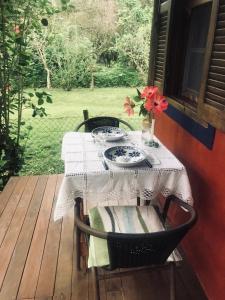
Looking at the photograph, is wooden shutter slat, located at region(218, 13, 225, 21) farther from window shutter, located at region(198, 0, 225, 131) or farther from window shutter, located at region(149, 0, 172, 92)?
window shutter, located at region(149, 0, 172, 92)

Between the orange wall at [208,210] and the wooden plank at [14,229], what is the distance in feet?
3.85

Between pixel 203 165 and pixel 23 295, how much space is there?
1232 mm

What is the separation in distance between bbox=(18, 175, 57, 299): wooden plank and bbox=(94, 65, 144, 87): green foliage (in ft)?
11.6

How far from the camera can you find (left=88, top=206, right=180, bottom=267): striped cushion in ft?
3.88

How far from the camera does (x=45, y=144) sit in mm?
3654

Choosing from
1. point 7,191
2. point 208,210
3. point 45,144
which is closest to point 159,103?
point 208,210

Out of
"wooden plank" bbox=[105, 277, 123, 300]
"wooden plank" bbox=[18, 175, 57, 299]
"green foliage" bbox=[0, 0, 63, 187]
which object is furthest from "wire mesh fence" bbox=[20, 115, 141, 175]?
"wooden plank" bbox=[105, 277, 123, 300]

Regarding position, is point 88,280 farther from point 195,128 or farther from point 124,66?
point 124,66

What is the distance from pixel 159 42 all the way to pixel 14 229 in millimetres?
1841

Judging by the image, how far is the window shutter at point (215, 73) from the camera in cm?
121

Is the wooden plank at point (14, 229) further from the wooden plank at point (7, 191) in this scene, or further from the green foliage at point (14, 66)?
the green foliage at point (14, 66)

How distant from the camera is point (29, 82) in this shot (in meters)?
2.58

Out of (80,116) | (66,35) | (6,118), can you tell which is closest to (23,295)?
(6,118)

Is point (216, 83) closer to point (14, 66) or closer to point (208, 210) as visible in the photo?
point (208, 210)
